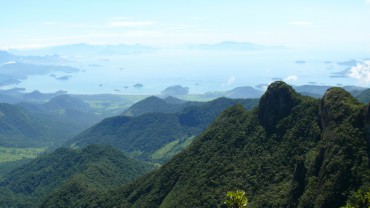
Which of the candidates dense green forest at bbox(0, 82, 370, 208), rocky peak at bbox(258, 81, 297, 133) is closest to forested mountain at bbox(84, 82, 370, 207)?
rocky peak at bbox(258, 81, 297, 133)

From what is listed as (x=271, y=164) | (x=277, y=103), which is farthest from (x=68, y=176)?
(x=271, y=164)

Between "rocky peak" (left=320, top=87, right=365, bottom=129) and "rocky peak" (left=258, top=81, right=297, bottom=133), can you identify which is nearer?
"rocky peak" (left=320, top=87, right=365, bottom=129)

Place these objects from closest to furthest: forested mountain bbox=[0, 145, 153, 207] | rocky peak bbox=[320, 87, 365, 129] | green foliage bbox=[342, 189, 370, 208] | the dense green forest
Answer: green foliage bbox=[342, 189, 370, 208] → the dense green forest → rocky peak bbox=[320, 87, 365, 129] → forested mountain bbox=[0, 145, 153, 207]

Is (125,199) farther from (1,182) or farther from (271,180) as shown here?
(1,182)

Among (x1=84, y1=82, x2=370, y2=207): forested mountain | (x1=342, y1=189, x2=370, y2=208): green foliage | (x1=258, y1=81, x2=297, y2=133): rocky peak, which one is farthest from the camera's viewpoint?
(x1=258, y1=81, x2=297, y2=133): rocky peak

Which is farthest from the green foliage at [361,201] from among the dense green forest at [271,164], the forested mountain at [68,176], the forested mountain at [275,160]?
the forested mountain at [68,176]

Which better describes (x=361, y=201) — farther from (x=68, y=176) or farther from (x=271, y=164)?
(x=68, y=176)

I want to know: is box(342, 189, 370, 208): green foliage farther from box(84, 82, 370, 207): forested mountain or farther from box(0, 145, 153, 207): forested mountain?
box(0, 145, 153, 207): forested mountain
